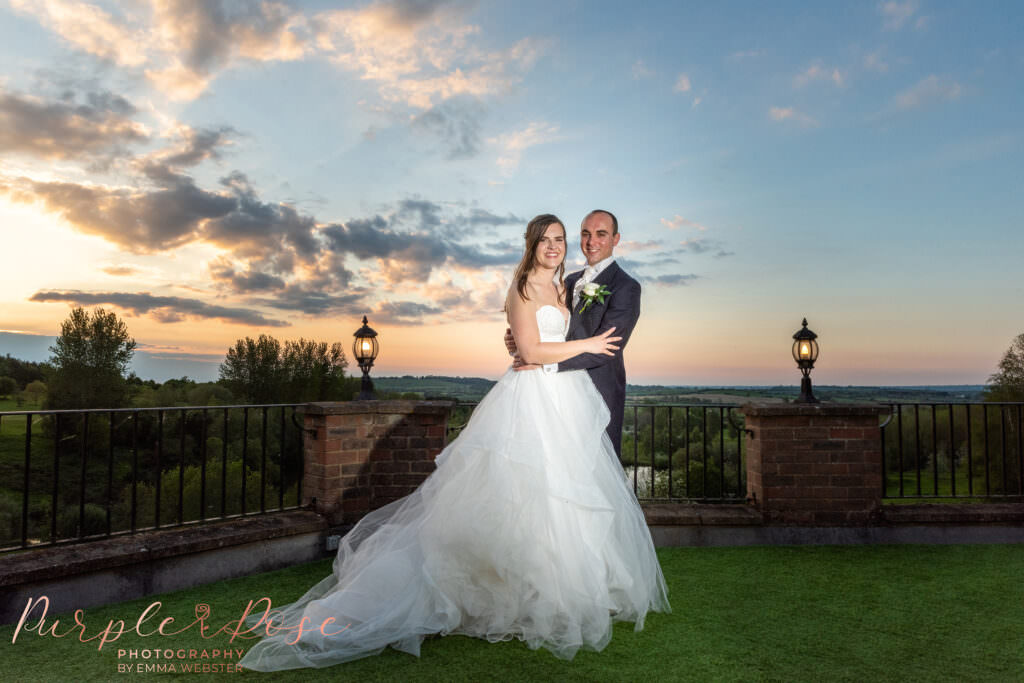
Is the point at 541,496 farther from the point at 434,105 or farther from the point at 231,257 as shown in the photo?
the point at 231,257

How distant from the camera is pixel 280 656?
7.00ft

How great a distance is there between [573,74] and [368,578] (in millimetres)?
5692

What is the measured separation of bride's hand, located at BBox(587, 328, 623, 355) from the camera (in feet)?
8.63

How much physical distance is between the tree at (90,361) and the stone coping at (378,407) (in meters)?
29.4

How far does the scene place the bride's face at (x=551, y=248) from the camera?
270 cm

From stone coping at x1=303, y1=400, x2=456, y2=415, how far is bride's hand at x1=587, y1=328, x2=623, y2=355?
1936 millimetres

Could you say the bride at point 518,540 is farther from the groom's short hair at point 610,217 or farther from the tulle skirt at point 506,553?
the groom's short hair at point 610,217

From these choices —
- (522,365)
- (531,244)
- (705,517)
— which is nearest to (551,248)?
(531,244)

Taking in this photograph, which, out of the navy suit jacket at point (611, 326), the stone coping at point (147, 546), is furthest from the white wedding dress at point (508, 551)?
the stone coping at point (147, 546)

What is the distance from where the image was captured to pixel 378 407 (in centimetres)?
416

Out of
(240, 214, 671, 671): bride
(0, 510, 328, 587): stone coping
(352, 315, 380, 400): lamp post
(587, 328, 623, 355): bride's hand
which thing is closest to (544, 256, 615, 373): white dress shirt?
(240, 214, 671, 671): bride

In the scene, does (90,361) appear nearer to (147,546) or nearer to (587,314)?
(147,546)

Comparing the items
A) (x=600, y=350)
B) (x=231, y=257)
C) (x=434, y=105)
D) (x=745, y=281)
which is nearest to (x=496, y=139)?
(x=434, y=105)

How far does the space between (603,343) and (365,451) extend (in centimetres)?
235
